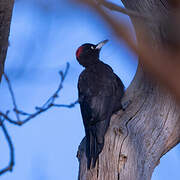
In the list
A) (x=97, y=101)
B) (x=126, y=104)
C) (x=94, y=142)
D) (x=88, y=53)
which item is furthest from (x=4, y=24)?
(x=88, y=53)

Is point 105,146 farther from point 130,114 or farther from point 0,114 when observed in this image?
point 0,114

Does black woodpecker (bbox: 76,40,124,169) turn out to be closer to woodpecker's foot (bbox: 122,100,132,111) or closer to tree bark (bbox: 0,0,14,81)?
woodpecker's foot (bbox: 122,100,132,111)

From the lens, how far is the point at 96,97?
4.54 metres

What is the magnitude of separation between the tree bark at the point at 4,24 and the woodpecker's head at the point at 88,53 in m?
3.31

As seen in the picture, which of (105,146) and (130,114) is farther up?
(130,114)

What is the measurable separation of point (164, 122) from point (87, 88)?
1485 mm

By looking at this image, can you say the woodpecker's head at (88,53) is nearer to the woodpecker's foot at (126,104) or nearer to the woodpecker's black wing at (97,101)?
the woodpecker's black wing at (97,101)

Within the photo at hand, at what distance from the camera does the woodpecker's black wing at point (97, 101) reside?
360 centimetres

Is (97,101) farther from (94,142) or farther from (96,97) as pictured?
(94,142)

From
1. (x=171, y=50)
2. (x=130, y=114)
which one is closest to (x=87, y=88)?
(x=130, y=114)

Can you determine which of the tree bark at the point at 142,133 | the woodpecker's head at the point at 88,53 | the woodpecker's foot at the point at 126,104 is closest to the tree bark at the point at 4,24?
the tree bark at the point at 142,133

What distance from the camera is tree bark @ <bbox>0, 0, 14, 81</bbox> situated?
88.8 inches

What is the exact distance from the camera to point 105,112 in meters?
4.16

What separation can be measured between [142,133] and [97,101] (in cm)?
116
